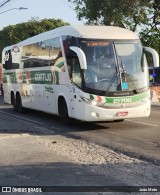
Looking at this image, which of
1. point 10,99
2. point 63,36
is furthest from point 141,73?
point 10,99

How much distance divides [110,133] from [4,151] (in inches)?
154

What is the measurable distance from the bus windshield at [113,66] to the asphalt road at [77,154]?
1.35 meters

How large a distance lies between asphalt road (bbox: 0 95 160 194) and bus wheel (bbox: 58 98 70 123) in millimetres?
257

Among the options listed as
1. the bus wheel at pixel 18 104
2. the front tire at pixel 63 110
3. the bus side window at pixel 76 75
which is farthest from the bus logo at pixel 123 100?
the bus wheel at pixel 18 104

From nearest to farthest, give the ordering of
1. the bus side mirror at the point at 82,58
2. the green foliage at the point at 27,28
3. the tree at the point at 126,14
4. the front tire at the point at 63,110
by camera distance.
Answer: the bus side mirror at the point at 82,58, the front tire at the point at 63,110, the tree at the point at 126,14, the green foliage at the point at 27,28

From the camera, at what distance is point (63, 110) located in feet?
49.1

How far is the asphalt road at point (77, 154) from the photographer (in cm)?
734

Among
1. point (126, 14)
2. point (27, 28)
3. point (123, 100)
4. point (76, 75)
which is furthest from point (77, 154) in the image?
point (27, 28)

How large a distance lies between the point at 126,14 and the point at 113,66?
15.5 meters

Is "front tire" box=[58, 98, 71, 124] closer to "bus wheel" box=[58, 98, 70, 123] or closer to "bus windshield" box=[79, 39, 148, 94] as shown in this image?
"bus wheel" box=[58, 98, 70, 123]

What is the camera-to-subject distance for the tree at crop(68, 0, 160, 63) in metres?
27.8

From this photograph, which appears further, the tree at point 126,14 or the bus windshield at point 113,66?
the tree at point 126,14

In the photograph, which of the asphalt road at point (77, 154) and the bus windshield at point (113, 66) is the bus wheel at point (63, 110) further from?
the bus windshield at point (113, 66)

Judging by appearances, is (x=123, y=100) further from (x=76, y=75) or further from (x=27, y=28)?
(x=27, y=28)
